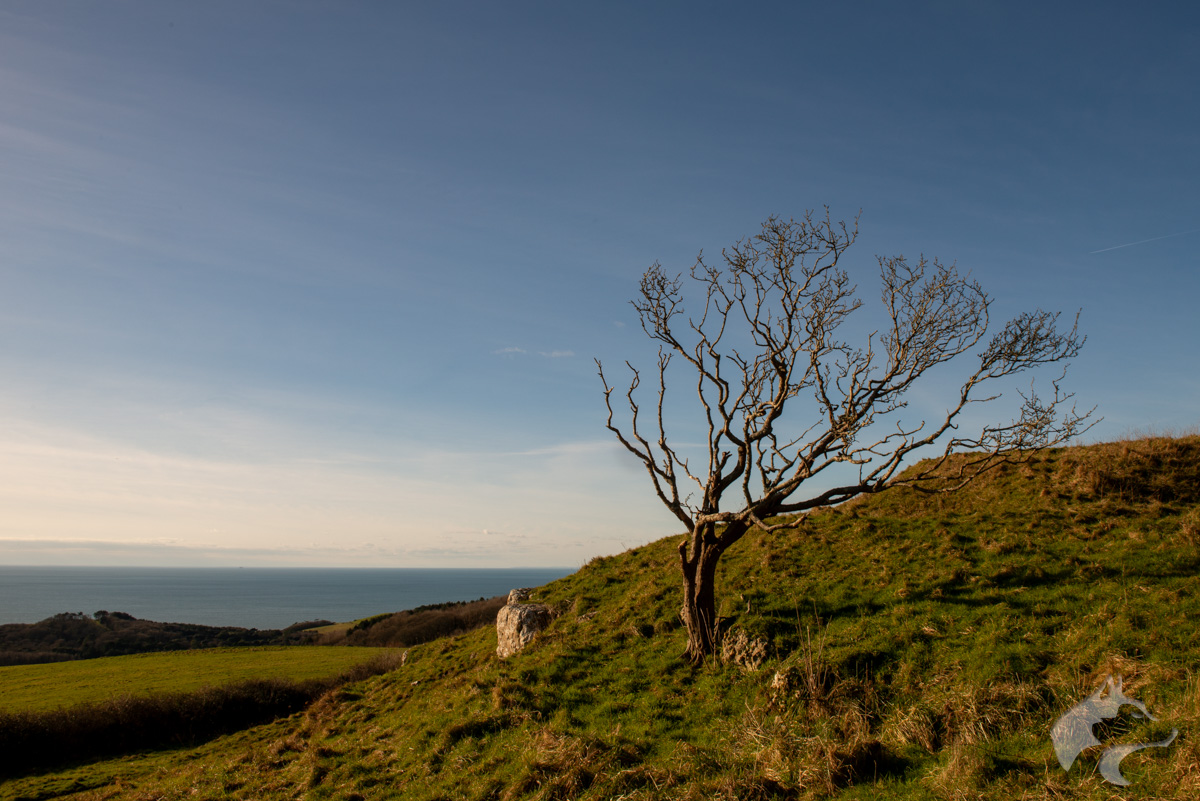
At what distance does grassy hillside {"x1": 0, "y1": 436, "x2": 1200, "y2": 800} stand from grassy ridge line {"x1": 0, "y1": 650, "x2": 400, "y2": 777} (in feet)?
11.8

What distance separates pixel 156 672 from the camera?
1570 inches

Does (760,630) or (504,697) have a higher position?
(760,630)

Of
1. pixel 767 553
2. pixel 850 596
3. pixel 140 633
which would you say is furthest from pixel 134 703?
pixel 140 633

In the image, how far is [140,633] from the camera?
84.9m

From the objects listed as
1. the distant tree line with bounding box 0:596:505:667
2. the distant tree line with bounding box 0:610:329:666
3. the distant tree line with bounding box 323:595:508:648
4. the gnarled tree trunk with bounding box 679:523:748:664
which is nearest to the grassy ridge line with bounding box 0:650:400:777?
the distant tree line with bounding box 323:595:508:648

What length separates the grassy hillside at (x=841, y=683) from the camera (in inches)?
380

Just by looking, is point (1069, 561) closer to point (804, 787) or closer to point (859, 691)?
point (859, 691)

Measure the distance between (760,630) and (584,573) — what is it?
14.8 m

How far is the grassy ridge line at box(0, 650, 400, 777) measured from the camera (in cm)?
2747

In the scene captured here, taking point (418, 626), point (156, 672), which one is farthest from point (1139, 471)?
point (156, 672)

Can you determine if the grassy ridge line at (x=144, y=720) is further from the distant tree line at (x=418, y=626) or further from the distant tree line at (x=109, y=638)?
the distant tree line at (x=109, y=638)

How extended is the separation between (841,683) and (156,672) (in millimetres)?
46219

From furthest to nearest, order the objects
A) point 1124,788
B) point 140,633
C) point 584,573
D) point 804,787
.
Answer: point 140,633, point 584,573, point 804,787, point 1124,788

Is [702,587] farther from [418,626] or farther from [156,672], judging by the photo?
[418,626]
